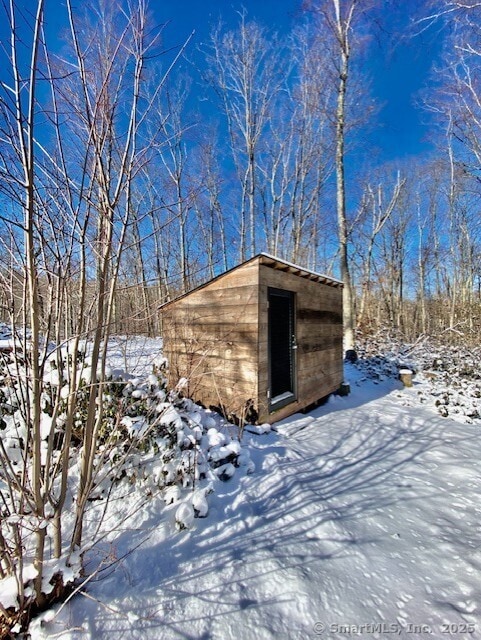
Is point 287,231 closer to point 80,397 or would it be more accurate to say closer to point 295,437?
point 295,437

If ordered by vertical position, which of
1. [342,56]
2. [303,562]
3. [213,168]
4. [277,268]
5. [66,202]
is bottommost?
[303,562]

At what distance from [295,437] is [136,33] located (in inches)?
152

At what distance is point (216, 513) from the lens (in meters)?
2.09

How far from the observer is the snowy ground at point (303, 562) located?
135cm

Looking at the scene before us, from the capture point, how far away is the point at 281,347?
4.16 metres

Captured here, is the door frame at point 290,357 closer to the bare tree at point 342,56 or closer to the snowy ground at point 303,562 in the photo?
the snowy ground at point 303,562

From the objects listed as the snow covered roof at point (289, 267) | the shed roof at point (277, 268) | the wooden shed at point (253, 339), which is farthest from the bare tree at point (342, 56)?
the wooden shed at point (253, 339)

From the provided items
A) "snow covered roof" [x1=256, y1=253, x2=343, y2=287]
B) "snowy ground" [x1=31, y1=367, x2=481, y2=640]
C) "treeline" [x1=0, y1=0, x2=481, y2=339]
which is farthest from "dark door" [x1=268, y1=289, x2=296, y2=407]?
"treeline" [x1=0, y1=0, x2=481, y2=339]

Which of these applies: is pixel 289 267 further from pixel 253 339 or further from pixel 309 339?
pixel 309 339

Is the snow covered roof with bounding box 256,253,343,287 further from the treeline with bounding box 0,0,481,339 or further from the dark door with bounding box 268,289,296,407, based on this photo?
the treeline with bounding box 0,0,481,339

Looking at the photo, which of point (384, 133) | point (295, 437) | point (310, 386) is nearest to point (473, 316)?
point (384, 133)

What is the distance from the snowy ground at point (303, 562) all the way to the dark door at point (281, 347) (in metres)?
1.17

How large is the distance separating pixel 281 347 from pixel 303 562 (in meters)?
2.70

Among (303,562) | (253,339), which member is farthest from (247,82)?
(303,562)
